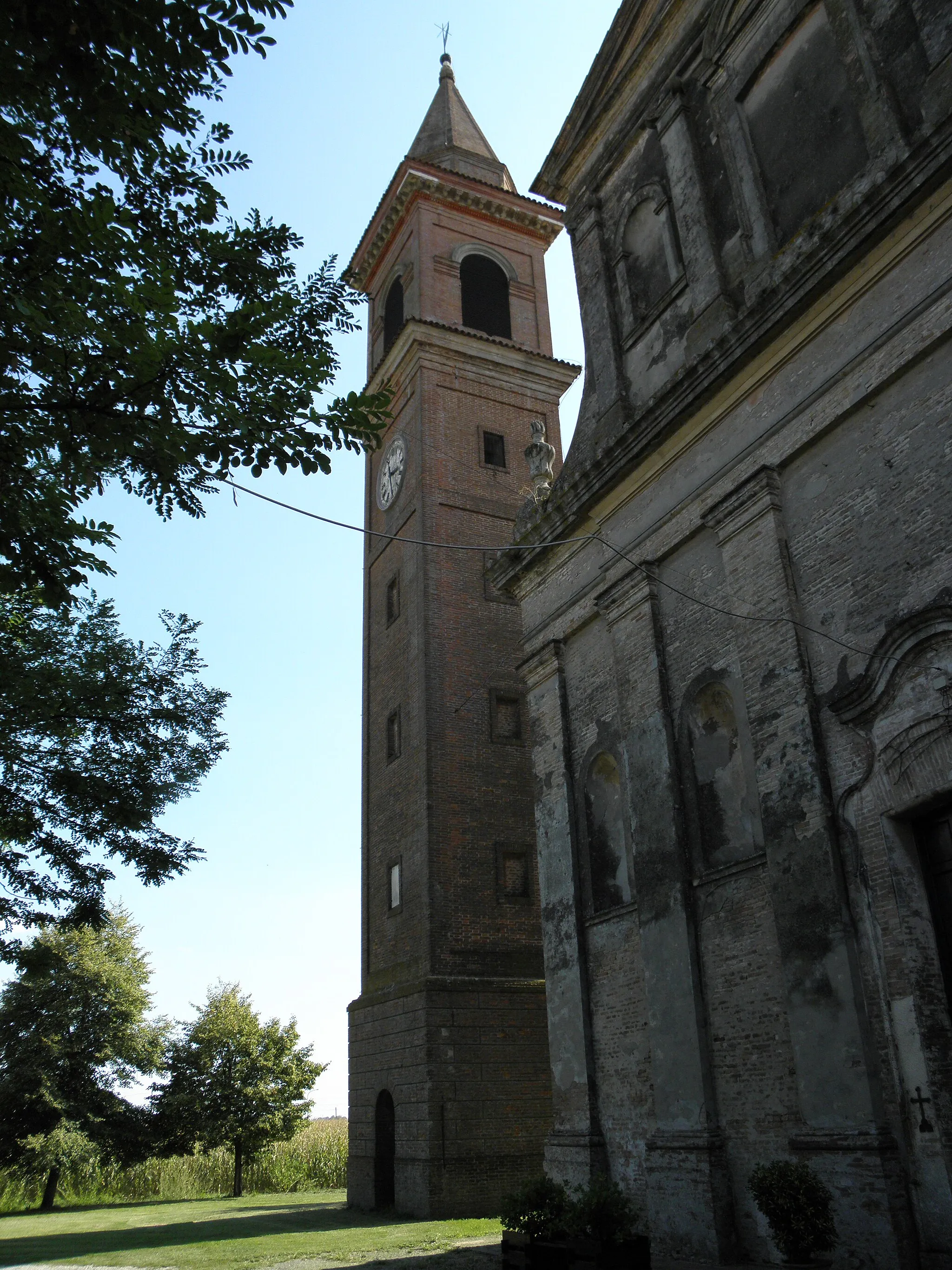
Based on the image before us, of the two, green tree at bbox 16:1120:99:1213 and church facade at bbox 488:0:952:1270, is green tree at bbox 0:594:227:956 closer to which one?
church facade at bbox 488:0:952:1270

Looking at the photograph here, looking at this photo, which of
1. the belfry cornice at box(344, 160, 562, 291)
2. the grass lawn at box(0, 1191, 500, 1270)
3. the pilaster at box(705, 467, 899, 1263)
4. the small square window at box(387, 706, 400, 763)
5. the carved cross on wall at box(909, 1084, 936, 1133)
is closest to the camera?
the carved cross on wall at box(909, 1084, 936, 1133)

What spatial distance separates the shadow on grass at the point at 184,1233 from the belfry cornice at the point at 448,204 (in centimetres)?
2309

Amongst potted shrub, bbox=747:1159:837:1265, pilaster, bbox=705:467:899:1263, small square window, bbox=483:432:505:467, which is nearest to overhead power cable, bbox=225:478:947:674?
pilaster, bbox=705:467:899:1263

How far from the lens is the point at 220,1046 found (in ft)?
99.6

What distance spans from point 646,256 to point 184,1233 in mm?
18882

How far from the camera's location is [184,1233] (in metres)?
18.3

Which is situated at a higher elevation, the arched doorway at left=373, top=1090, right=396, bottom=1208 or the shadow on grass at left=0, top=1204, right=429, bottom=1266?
the arched doorway at left=373, top=1090, right=396, bottom=1208

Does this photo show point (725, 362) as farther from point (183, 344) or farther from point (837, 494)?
point (183, 344)

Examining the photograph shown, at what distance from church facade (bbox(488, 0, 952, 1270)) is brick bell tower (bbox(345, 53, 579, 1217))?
4.07 meters

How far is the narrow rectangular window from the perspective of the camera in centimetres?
2167

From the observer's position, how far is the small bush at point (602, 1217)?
31.1ft

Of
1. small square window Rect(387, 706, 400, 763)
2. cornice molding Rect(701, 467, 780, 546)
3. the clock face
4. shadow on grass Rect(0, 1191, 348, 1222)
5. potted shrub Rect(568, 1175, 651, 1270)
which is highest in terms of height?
the clock face

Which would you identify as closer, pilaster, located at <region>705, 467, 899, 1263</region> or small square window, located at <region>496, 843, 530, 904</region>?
Answer: pilaster, located at <region>705, 467, 899, 1263</region>

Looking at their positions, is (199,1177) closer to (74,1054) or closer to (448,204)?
(74,1054)
